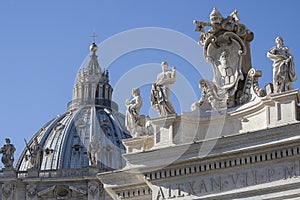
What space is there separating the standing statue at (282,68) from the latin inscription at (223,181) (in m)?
2.13

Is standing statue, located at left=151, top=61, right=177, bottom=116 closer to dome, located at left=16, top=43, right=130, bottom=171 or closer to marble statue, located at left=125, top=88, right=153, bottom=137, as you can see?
marble statue, located at left=125, top=88, right=153, bottom=137

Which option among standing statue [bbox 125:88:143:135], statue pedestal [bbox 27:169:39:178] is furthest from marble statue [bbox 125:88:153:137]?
statue pedestal [bbox 27:169:39:178]

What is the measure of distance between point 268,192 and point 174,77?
183 inches

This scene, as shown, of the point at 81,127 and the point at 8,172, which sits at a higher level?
the point at 81,127

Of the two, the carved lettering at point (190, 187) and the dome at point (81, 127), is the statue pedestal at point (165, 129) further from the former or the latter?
the dome at point (81, 127)

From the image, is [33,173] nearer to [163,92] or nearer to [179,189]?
[163,92]

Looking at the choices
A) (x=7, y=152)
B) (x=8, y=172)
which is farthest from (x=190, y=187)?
(x=8, y=172)

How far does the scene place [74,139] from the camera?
13425 centimetres

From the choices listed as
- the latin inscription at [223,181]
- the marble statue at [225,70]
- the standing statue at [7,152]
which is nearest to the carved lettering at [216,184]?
the latin inscription at [223,181]

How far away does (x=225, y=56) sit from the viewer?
1192 inches

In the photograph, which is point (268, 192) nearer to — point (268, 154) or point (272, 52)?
point (268, 154)

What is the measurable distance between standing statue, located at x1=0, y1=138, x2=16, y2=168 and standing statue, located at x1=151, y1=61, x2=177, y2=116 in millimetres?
59701

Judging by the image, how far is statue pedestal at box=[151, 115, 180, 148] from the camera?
95.0 ft

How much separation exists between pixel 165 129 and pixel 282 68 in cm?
367
